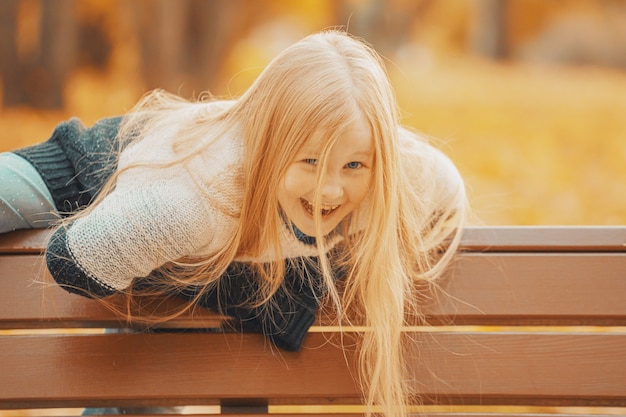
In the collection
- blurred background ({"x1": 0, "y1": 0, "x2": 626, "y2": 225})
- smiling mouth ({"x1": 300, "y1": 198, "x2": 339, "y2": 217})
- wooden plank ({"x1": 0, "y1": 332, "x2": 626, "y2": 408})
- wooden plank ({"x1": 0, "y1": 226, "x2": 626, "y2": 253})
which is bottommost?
blurred background ({"x1": 0, "y1": 0, "x2": 626, "y2": 225})

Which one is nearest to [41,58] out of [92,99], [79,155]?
[92,99]

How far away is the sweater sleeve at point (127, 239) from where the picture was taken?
1.49 m

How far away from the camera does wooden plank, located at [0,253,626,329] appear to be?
65.7 inches

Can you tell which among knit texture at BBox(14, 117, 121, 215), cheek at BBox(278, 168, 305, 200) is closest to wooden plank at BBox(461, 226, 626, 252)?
cheek at BBox(278, 168, 305, 200)

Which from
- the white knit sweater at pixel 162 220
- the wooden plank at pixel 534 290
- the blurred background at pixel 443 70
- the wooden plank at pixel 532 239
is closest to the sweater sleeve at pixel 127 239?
the white knit sweater at pixel 162 220

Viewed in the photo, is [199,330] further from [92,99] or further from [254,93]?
[92,99]

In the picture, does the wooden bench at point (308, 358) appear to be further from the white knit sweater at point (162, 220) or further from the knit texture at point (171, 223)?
the white knit sweater at point (162, 220)

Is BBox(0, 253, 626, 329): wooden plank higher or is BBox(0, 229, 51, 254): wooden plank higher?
BBox(0, 229, 51, 254): wooden plank

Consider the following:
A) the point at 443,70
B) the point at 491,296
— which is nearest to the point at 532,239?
the point at 491,296

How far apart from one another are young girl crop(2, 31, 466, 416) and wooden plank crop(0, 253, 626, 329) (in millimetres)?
72

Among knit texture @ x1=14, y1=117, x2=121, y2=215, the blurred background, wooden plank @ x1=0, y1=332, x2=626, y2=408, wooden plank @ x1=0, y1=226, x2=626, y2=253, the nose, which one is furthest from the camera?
the blurred background

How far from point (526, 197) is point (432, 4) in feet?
19.0

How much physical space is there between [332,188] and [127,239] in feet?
1.35

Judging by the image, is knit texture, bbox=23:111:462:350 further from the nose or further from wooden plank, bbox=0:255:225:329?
the nose
